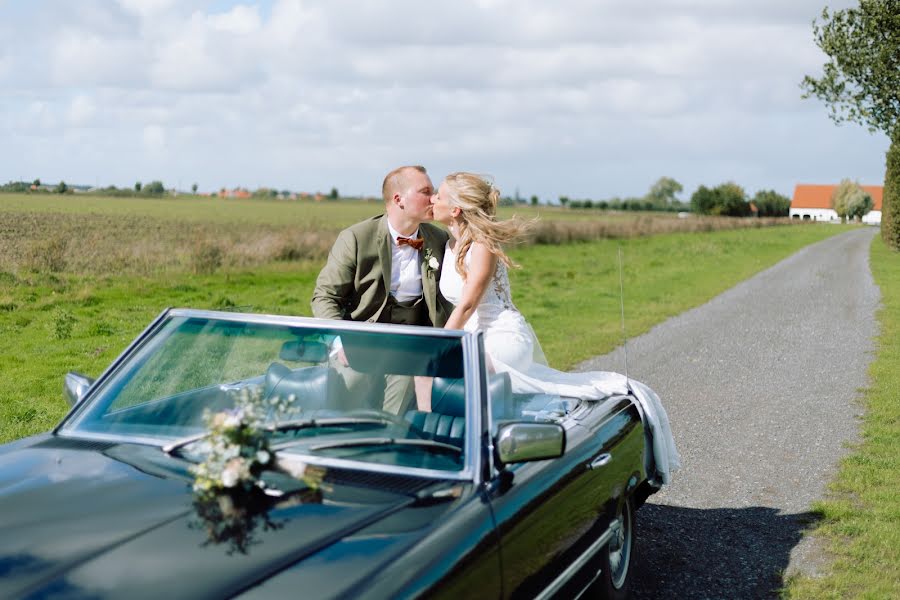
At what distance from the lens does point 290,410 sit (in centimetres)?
324

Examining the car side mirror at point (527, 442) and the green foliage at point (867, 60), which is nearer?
the car side mirror at point (527, 442)

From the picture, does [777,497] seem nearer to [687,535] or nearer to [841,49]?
[687,535]

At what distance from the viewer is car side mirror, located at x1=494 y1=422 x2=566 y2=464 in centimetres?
307

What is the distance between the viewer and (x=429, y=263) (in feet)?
18.1

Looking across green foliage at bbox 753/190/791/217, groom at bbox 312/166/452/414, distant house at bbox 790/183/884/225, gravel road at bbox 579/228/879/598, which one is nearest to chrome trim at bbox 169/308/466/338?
groom at bbox 312/166/452/414

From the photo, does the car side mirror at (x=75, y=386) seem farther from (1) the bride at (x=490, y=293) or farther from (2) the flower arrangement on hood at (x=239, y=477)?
(1) the bride at (x=490, y=293)

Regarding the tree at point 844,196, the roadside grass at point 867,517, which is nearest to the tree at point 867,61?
the roadside grass at point 867,517

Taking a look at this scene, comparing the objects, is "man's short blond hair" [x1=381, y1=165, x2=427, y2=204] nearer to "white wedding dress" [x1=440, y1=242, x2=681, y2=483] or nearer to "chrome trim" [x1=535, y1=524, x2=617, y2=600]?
"white wedding dress" [x1=440, y1=242, x2=681, y2=483]

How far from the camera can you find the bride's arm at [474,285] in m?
5.31

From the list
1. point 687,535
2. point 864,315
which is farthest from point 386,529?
point 864,315

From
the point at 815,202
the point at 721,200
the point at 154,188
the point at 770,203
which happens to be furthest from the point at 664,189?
the point at 154,188

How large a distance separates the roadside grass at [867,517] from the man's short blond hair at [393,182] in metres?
2.97

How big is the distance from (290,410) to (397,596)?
0.99 meters

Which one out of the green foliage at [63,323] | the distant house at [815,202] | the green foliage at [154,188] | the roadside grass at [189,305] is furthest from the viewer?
the distant house at [815,202]
